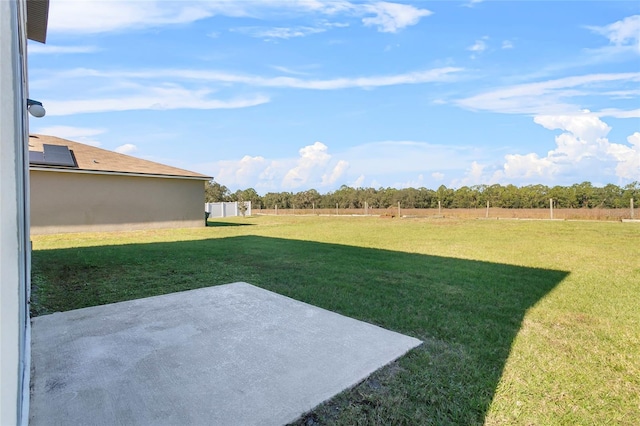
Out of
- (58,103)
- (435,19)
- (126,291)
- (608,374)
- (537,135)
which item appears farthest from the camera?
(537,135)

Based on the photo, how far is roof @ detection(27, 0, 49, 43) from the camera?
13.1ft

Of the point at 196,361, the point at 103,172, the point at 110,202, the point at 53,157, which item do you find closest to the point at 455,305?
the point at 196,361

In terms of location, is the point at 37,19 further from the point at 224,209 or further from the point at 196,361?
the point at 224,209

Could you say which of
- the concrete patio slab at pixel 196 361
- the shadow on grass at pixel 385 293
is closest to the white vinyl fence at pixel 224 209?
the shadow on grass at pixel 385 293

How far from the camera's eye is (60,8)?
4.85 m

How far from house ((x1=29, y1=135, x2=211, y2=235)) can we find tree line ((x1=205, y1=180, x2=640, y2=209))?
6602 mm

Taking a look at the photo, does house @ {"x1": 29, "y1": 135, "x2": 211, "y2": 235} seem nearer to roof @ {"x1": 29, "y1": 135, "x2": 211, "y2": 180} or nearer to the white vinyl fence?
roof @ {"x1": 29, "y1": 135, "x2": 211, "y2": 180}

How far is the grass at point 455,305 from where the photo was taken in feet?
6.20

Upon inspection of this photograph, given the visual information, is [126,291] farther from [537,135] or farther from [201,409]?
[537,135]

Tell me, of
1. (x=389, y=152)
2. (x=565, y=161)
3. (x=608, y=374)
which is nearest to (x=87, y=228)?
(x=608, y=374)

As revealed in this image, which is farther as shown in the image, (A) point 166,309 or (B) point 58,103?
(B) point 58,103

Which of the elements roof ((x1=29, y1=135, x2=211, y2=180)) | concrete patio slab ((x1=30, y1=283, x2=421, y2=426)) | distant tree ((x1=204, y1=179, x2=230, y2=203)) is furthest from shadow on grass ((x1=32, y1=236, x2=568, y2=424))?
distant tree ((x1=204, y1=179, x2=230, y2=203))

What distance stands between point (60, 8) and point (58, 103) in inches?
202

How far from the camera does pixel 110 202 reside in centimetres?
1226
